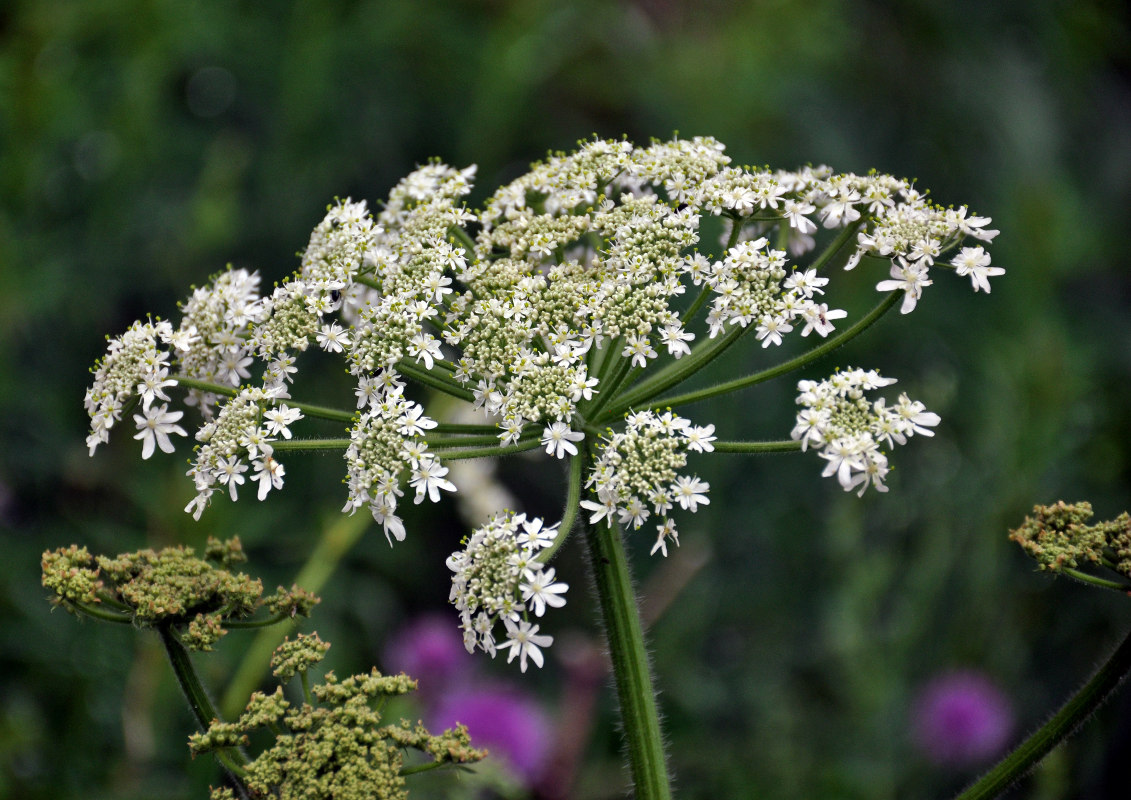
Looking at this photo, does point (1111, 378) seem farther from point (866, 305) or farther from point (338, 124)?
point (338, 124)

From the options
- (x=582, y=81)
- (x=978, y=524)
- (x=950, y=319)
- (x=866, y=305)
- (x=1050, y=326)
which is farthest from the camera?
(x=582, y=81)

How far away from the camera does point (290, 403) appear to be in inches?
124

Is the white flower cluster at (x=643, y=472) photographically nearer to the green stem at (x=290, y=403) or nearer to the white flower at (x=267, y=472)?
the green stem at (x=290, y=403)

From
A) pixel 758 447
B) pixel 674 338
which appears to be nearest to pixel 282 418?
pixel 674 338

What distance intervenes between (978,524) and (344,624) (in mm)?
3947

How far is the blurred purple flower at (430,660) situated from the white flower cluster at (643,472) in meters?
3.28

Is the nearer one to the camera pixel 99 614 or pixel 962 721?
pixel 99 614

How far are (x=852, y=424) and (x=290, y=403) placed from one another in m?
1.70

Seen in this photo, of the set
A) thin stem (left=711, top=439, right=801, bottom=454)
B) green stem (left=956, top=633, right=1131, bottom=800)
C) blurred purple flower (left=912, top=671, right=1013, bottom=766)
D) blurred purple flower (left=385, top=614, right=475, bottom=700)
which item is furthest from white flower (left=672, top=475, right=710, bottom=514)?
blurred purple flower (left=912, top=671, right=1013, bottom=766)

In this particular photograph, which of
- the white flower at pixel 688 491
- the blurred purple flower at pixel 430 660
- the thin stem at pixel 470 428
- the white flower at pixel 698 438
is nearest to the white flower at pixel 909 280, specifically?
the white flower at pixel 698 438

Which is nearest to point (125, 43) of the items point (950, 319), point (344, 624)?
point (344, 624)

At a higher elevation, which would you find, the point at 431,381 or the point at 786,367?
the point at 431,381

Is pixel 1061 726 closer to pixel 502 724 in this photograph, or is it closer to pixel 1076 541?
pixel 1076 541

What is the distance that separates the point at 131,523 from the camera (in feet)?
21.6
